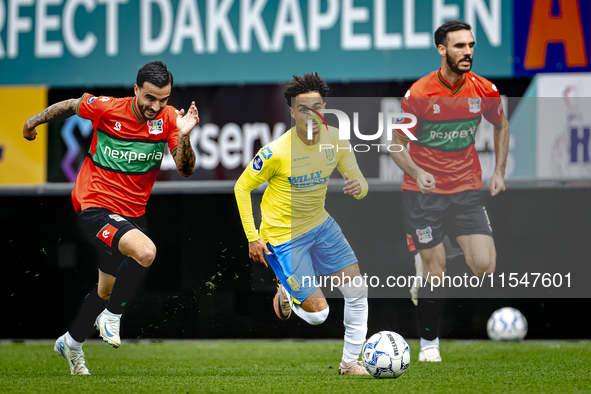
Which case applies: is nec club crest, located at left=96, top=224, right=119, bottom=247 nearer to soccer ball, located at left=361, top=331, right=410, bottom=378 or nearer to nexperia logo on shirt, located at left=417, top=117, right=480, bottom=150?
soccer ball, located at left=361, top=331, right=410, bottom=378

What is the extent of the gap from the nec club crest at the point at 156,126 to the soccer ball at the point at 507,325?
396cm

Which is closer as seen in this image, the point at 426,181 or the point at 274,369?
the point at 274,369

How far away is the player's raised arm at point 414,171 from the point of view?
6.61 m

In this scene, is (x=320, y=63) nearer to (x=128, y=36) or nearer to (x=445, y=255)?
(x=128, y=36)

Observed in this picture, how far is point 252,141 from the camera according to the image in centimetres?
941

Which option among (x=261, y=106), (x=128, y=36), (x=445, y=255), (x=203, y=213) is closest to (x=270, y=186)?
(x=445, y=255)

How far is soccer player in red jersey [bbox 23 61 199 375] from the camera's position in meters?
5.74

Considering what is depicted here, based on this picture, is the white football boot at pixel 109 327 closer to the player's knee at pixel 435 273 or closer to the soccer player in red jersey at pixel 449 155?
the soccer player in red jersey at pixel 449 155

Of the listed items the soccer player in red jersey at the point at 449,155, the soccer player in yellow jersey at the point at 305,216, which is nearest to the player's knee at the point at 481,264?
the soccer player in red jersey at the point at 449,155

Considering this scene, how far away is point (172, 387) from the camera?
4.84 meters

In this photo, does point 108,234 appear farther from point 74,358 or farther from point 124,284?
point 74,358

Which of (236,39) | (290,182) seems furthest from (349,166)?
(236,39)

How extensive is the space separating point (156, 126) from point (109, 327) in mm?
1643

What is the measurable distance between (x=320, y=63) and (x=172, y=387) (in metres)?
6.04
